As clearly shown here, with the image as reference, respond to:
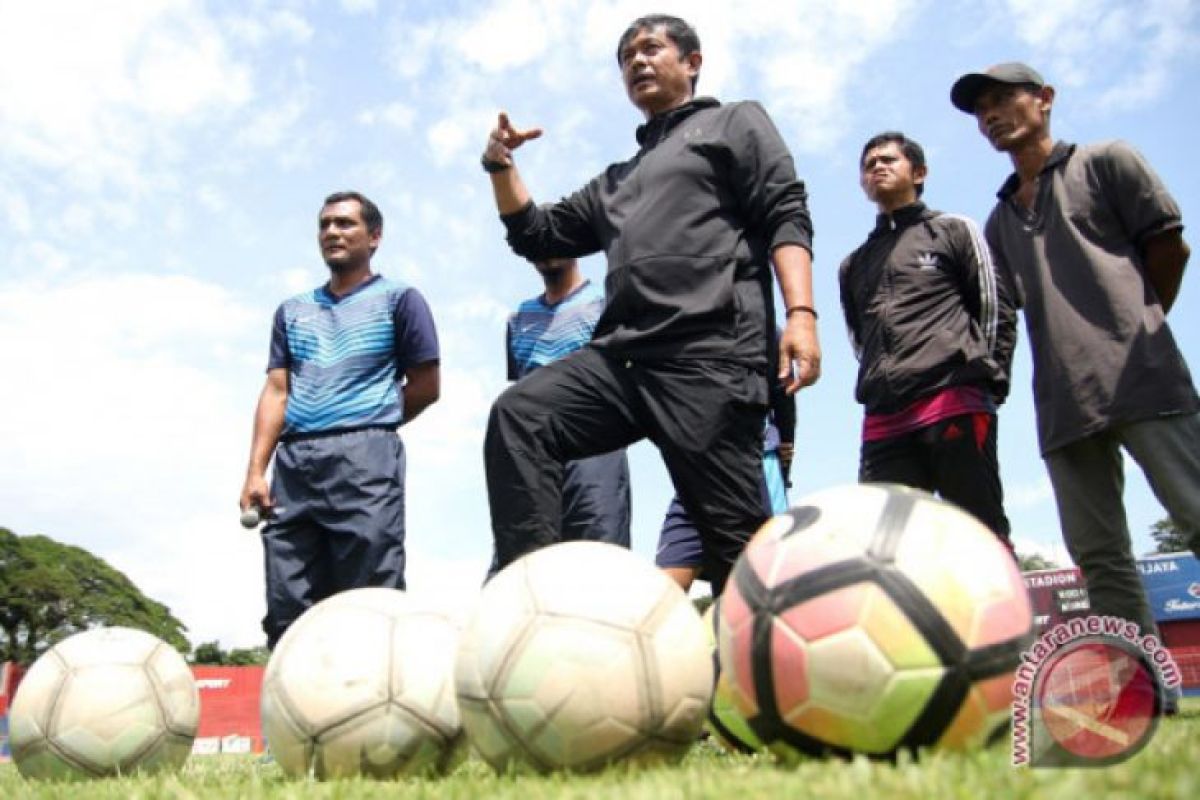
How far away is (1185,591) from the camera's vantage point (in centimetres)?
4034

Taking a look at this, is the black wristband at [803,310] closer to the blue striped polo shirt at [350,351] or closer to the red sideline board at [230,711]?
the blue striped polo shirt at [350,351]

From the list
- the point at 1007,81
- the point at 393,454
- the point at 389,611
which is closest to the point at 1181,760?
the point at 389,611

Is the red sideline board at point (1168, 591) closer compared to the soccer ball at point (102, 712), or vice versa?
the soccer ball at point (102, 712)

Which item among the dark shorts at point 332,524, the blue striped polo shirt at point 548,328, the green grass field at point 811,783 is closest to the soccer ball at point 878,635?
the green grass field at point 811,783

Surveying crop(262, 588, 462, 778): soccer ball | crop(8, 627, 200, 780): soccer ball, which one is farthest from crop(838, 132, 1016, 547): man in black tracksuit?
crop(8, 627, 200, 780): soccer ball

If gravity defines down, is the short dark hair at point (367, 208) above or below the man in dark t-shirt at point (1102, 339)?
above

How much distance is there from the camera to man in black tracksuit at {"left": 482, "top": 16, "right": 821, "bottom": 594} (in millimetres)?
4008

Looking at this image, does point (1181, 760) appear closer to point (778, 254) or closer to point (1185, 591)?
point (778, 254)

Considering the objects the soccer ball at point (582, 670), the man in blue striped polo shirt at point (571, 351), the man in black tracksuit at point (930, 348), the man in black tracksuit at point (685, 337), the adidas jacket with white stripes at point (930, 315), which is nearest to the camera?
the soccer ball at point (582, 670)

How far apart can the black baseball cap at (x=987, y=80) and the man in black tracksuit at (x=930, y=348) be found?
70 centimetres

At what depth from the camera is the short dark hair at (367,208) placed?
22.4 feet

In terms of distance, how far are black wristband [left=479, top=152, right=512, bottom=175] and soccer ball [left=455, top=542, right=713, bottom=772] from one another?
7.59 ft

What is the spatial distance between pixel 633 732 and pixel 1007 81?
4.28 meters

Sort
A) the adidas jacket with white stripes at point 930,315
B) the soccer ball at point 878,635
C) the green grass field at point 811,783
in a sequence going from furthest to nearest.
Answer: the adidas jacket with white stripes at point 930,315 → the soccer ball at point 878,635 → the green grass field at point 811,783
